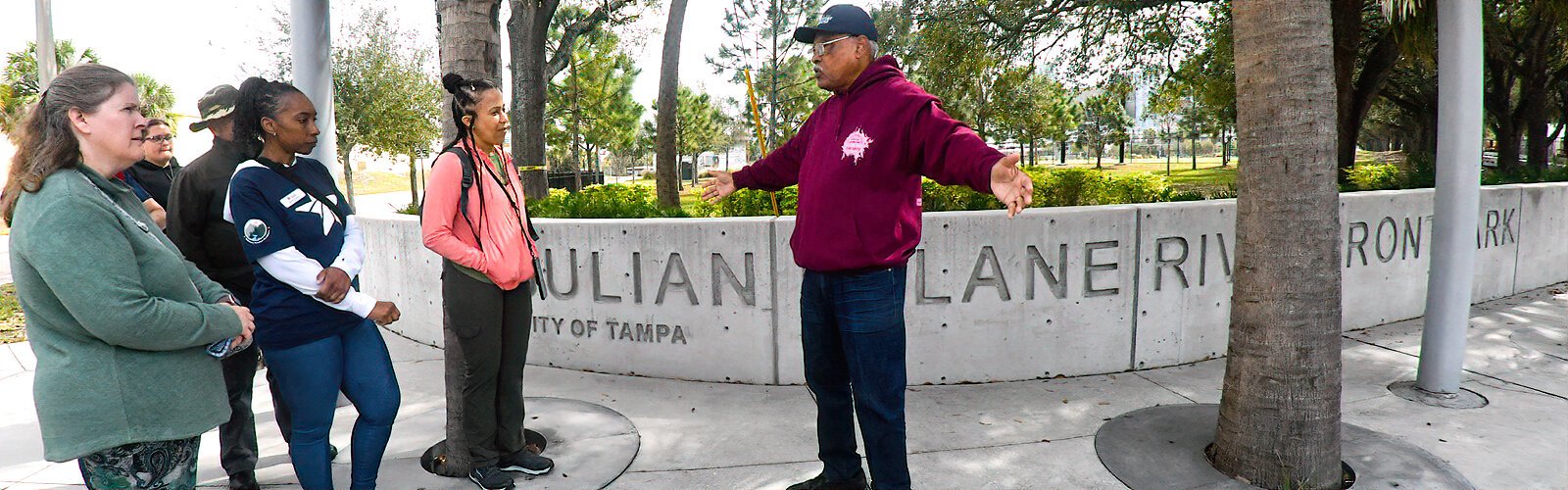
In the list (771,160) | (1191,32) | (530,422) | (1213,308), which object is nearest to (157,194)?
(530,422)

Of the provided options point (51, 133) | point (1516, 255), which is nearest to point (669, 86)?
point (1516, 255)

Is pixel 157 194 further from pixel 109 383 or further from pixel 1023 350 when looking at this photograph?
pixel 1023 350

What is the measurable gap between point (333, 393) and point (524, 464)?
1.03 m

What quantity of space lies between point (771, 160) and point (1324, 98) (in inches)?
89.5

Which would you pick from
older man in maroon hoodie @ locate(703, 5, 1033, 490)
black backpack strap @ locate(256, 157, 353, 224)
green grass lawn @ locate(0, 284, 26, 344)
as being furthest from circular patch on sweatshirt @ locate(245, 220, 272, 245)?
green grass lawn @ locate(0, 284, 26, 344)

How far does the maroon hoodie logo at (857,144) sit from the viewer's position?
3.03 meters

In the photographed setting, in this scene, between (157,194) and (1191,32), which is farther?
(1191,32)

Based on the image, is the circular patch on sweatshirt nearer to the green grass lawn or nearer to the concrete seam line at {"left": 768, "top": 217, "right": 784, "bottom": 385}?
the concrete seam line at {"left": 768, "top": 217, "right": 784, "bottom": 385}

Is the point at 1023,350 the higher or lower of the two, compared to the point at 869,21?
lower

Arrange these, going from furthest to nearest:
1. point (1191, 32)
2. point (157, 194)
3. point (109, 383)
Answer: point (1191, 32) → point (157, 194) → point (109, 383)

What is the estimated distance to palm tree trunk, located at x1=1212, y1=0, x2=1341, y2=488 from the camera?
3.36 meters

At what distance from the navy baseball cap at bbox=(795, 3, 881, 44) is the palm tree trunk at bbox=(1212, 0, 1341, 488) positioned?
1.62m

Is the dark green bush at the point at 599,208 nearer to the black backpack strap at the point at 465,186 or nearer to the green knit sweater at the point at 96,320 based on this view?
the black backpack strap at the point at 465,186

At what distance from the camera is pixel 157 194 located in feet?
13.1
